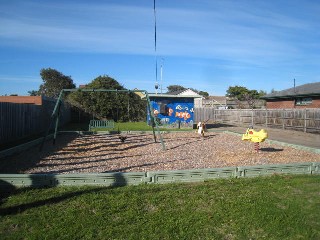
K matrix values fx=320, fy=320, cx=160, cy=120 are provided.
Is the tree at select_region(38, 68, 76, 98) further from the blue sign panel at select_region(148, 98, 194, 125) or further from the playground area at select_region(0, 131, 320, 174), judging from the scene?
the playground area at select_region(0, 131, 320, 174)

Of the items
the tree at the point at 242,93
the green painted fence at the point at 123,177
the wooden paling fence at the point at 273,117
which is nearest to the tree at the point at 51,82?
the wooden paling fence at the point at 273,117

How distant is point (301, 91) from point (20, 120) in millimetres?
25061

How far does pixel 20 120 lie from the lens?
16516 mm

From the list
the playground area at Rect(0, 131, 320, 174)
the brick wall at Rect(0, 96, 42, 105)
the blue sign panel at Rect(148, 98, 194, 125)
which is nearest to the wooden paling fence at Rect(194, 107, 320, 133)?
the blue sign panel at Rect(148, 98, 194, 125)

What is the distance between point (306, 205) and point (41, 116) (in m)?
19.0

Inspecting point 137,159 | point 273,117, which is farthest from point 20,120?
point 273,117

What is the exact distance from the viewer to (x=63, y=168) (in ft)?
28.3

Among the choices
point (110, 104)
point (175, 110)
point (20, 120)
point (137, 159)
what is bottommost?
point (137, 159)

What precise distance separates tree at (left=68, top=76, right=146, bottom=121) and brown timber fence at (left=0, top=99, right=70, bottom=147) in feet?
28.9

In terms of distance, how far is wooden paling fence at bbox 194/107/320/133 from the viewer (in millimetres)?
21391

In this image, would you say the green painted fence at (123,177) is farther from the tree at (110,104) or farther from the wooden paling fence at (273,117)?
the tree at (110,104)

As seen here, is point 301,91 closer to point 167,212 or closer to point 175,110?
point 175,110

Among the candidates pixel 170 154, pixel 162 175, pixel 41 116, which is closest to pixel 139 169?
pixel 162 175

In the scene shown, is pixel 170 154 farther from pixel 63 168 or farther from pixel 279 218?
pixel 279 218
